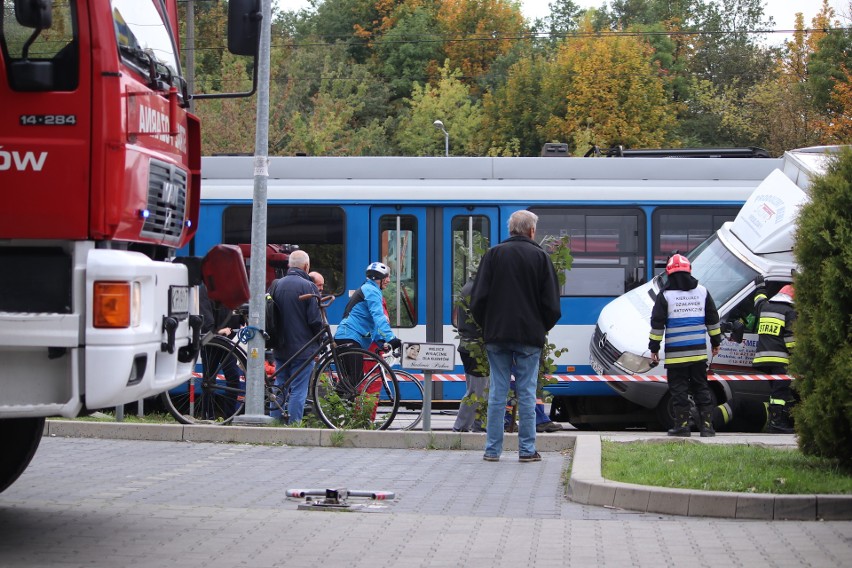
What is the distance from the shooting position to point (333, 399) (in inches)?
500

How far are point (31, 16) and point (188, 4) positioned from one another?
22593 millimetres

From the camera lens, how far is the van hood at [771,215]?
48.1 feet

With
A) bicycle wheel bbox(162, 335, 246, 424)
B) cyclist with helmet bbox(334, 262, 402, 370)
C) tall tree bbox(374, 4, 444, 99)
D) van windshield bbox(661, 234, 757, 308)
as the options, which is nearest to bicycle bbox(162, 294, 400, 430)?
bicycle wheel bbox(162, 335, 246, 424)

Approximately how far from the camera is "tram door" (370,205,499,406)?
17.2 m

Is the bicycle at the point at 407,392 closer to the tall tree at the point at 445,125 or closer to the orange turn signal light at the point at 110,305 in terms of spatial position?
the orange turn signal light at the point at 110,305

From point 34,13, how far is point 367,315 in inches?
318

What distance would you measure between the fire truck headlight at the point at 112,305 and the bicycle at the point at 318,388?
6370 millimetres

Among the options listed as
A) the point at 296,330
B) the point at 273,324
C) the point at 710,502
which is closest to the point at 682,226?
the point at 296,330

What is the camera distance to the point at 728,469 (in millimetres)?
9102

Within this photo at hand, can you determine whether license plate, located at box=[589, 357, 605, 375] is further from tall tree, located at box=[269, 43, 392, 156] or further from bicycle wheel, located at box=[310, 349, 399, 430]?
tall tree, located at box=[269, 43, 392, 156]

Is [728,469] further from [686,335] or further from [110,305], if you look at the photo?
[110,305]

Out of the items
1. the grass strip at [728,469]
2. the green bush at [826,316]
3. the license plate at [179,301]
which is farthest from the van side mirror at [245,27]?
the green bush at [826,316]

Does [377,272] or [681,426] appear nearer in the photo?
[681,426]

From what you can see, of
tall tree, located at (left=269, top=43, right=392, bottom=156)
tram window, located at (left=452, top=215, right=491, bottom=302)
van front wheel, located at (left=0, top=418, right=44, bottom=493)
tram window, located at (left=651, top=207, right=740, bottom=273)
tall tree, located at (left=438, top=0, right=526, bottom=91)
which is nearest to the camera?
van front wheel, located at (left=0, top=418, right=44, bottom=493)
